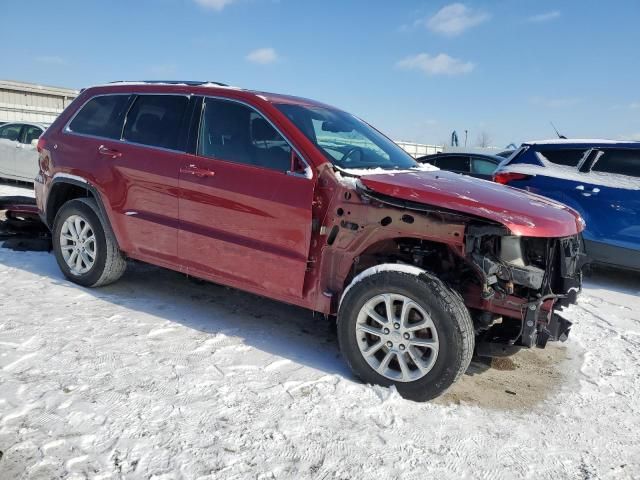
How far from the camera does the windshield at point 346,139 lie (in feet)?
11.9

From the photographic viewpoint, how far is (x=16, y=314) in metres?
3.94

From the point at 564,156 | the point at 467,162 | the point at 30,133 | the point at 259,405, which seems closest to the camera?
the point at 259,405

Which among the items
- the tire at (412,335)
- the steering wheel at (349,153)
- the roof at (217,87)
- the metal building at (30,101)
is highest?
the metal building at (30,101)

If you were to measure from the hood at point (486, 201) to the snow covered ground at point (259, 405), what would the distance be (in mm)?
1120

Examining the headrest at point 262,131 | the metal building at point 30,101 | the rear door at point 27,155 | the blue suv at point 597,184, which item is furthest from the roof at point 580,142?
the metal building at point 30,101

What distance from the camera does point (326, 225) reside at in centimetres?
334

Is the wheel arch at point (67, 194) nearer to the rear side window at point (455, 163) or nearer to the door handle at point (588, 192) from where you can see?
the door handle at point (588, 192)

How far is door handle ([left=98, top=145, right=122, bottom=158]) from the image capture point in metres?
4.33

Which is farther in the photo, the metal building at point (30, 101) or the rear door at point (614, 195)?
the metal building at point (30, 101)

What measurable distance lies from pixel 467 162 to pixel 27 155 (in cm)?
915

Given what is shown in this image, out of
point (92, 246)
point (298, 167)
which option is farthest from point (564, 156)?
point (92, 246)

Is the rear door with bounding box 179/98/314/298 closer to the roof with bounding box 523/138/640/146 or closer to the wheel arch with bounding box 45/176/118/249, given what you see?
the wheel arch with bounding box 45/176/118/249

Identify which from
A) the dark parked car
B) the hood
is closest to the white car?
the dark parked car

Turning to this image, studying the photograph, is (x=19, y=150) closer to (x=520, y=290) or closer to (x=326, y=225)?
(x=326, y=225)
